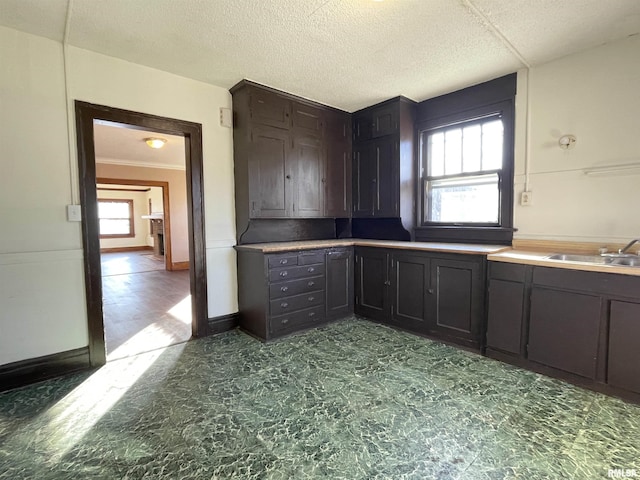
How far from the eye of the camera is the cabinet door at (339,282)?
3520mm

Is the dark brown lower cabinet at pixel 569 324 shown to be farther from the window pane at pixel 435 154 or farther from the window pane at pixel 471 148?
the window pane at pixel 435 154

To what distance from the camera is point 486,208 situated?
3316mm

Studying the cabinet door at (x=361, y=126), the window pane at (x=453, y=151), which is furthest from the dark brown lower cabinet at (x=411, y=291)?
the cabinet door at (x=361, y=126)

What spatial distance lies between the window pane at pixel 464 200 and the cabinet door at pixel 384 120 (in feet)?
2.59

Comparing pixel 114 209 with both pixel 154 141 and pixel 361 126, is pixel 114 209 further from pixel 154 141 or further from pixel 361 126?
pixel 361 126

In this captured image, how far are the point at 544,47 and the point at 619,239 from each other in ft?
5.29

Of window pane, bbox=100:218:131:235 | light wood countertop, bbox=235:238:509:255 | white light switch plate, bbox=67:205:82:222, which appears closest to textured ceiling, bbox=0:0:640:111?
white light switch plate, bbox=67:205:82:222

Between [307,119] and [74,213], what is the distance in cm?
241

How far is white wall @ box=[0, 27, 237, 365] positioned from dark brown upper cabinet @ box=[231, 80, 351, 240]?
953 mm

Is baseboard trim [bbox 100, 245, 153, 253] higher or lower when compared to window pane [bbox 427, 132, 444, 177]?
lower

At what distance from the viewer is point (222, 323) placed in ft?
10.9

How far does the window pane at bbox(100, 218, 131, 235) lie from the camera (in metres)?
11.3

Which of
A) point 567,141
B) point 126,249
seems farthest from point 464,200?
point 126,249

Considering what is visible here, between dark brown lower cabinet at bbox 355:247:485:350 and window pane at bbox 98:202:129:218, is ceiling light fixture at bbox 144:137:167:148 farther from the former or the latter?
window pane at bbox 98:202:129:218
